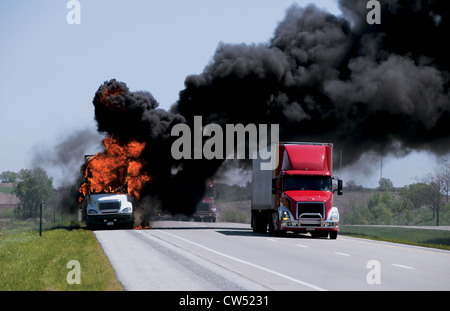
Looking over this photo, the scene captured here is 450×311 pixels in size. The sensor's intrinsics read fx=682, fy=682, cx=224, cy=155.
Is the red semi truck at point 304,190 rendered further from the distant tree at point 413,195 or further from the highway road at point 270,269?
the distant tree at point 413,195

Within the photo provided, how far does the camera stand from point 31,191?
5846 inches

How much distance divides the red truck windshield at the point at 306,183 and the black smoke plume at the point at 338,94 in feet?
67.8

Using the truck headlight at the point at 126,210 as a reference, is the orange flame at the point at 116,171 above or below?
A: above

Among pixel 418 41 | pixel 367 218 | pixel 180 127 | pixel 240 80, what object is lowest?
pixel 367 218

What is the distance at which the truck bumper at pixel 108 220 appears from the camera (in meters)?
37.3

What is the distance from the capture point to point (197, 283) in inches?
498

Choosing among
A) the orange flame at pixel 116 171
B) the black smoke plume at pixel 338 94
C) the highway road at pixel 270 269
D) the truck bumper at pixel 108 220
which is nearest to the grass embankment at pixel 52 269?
the highway road at pixel 270 269

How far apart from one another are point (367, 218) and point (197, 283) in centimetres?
10659

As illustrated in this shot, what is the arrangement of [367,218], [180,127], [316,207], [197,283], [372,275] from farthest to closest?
[367,218], [180,127], [316,207], [372,275], [197,283]

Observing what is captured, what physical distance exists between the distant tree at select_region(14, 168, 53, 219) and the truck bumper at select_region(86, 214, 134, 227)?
113m

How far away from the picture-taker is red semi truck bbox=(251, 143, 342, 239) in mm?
30172

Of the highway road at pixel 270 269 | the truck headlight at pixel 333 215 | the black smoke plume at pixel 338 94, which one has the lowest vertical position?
the highway road at pixel 270 269
